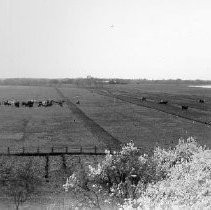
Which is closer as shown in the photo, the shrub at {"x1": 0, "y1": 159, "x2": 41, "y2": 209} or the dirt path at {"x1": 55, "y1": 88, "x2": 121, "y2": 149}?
the shrub at {"x1": 0, "y1": 159, "x2": 41, "y2": 209}

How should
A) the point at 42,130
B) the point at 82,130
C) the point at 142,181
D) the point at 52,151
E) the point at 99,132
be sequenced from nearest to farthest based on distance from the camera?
the point at 142,181 → the point at 52,151 → the point at 99,132 → the point at 82,130 → the point at 42,130

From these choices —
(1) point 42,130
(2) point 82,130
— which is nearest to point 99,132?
(2) point 82,130

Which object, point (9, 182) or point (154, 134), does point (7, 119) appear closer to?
point (154, 134)

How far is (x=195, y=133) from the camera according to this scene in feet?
244

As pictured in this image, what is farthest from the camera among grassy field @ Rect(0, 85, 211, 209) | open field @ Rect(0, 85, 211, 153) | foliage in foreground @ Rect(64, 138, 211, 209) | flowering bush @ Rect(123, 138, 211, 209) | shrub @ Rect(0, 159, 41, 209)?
open field @ Rect(0, 85, 211, 153)

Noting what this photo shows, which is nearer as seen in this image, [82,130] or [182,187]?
[182,187]

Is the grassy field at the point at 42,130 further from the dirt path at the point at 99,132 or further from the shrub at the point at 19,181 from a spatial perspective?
the shrub at the point at 19,181

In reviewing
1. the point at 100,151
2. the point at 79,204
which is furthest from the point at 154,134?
the point at 79,204

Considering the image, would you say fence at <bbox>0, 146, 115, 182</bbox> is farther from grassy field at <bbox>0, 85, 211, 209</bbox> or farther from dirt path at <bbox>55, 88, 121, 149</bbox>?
dirt path at <bbox>55, 88, 121, 149</bbox>

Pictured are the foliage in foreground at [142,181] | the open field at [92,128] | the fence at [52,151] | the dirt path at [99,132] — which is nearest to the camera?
the foliage in foreground at [142,181]

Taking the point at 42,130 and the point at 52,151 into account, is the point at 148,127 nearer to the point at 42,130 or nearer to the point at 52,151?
the point at 42,130

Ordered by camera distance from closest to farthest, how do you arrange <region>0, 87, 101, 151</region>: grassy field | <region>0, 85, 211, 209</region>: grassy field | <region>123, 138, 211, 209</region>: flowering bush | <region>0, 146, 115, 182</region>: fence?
<region>123, 138, 211, 209</region>: flowering bush
<region>0, 85, 211, 209</region>: grassy field
<region>0, 146, 115, 182</region>: fence
<region>0, 87, 101, 151</region>: grassy field

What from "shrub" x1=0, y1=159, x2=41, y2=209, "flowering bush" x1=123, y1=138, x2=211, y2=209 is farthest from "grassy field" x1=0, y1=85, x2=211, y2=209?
"flowering bush" x1=123, y1=138, x2=211, y2=209

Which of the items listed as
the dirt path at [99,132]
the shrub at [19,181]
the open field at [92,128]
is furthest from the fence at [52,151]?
the shrub at [19,181]
